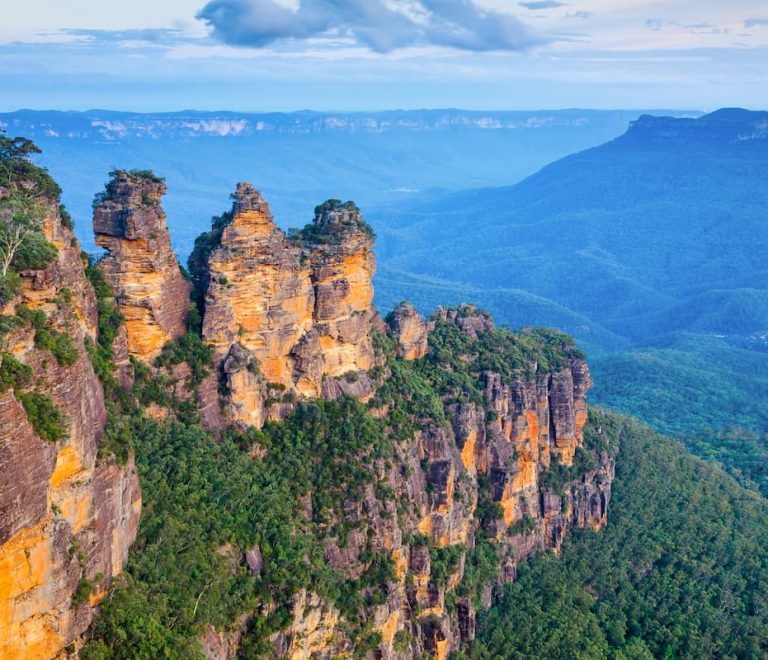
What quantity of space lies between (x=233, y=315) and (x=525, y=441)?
72.5 feet

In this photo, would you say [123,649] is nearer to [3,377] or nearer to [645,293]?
[3,377]

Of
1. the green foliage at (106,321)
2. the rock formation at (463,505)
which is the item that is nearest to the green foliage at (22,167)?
the green foliage at (106,321)

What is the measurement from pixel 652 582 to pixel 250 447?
27.4m

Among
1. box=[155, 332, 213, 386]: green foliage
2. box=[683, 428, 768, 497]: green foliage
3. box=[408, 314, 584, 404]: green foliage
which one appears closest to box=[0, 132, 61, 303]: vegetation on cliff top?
box=[155, 332, 213, 386]: green foliage

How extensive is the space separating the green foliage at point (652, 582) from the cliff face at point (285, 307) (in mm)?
16309

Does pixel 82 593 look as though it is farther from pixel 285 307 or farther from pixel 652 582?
pixel 652 582

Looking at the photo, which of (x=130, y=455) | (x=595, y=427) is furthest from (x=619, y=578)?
(x=130, y=455)

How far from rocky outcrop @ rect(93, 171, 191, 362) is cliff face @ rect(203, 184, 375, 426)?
7.67ft

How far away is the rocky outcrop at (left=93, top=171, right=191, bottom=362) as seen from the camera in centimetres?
3581

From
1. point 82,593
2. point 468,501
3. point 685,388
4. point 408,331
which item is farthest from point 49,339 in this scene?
point 685,388

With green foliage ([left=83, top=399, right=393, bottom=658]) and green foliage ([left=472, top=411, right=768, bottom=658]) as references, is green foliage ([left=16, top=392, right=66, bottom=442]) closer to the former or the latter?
green foliage ([left=83, top=399, right=393, bottom=658])

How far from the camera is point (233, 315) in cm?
3962

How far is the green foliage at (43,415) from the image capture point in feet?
76.2

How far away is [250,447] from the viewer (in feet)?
128
